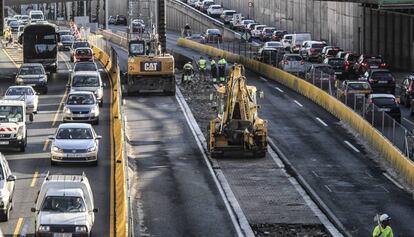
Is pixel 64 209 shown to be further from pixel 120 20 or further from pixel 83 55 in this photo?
pixel 120 20

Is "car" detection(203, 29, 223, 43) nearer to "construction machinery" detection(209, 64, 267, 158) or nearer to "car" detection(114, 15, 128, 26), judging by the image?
"car" detection(114, 15, 128, 26)

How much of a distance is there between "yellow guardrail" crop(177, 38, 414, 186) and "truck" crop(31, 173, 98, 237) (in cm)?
1328

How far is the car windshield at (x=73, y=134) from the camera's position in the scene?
137ft

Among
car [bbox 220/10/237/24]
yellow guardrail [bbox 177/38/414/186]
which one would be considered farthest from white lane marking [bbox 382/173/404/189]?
car [bbox 220/10/237/24]

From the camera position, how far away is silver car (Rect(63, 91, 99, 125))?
5172 centimetres

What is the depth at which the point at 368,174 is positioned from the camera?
4253 centimetres

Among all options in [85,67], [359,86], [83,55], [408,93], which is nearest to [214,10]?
[83,55]

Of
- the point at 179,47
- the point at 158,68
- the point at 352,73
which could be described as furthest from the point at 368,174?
the point at 179,47

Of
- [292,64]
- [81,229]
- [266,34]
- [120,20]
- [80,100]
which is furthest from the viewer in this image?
[120,20]

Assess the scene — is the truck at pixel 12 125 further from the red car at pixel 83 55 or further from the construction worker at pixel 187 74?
the red car at pixel 83 55

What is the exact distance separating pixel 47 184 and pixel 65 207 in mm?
1084

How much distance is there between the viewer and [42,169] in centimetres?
4116

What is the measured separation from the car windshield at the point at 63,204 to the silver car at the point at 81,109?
71.2ft

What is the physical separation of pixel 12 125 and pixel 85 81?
1690cm
